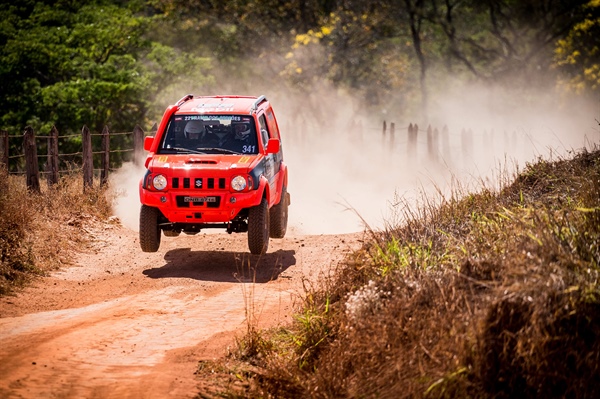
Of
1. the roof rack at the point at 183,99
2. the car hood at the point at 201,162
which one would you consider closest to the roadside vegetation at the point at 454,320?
the car hood at the point at 201,162

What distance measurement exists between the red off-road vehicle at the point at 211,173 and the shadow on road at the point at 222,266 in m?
0.35

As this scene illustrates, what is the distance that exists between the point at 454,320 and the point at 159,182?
6.44m

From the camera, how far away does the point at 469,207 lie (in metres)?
9.41

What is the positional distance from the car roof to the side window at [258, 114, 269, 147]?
0.21m

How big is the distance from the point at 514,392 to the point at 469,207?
149 inches

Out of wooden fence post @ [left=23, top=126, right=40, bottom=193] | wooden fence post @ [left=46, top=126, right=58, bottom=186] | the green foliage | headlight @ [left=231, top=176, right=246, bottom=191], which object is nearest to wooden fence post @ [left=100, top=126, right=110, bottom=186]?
wooden fence post @ [left=46, top=126, right=58, bottom=186]

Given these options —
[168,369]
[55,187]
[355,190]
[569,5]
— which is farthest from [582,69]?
[168,369]

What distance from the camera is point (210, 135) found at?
41.3 feet

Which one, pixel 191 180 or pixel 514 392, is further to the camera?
pixel 191 180

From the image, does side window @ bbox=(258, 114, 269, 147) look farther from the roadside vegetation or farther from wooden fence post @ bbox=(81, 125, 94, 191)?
wooden fence post @ bbox=(81, 125, 94, 191)

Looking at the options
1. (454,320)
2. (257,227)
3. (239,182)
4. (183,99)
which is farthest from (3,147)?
(454,320)

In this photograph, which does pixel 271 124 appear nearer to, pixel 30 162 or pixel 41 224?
pixel 41 224

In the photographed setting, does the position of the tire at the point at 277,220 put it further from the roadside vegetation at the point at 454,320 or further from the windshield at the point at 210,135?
the roadside vegetation at the point at 454,320

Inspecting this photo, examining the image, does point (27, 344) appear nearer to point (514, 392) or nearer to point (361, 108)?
point (514, 392)
